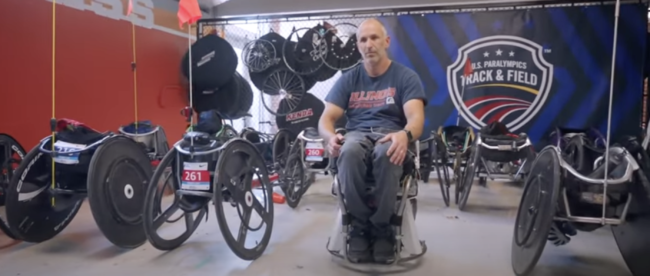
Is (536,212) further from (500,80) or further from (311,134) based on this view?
(500,80)

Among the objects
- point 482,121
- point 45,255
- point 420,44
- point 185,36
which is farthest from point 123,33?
point 482,121

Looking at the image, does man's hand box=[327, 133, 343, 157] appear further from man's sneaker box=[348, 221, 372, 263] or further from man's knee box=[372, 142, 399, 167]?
man's sneaker box=[348, 221, 372, 263]

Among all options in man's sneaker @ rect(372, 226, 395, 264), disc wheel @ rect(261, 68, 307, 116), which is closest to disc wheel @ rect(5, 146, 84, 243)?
man's sneaker @ rect(372, 226, 395, 264)

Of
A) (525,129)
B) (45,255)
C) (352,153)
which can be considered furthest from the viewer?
(525,129)

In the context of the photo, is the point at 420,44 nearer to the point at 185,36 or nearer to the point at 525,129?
the point at 525,129

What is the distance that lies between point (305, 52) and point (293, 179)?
2281 mm

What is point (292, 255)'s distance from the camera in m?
2.50

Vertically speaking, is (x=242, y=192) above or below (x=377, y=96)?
below

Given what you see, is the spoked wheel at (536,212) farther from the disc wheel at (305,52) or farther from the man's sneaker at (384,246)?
the disc wheel at (305,52)

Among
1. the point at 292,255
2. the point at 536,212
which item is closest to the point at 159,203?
the point at 292,255

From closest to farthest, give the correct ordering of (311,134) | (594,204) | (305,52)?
(594,204), (311,134), (305,52)

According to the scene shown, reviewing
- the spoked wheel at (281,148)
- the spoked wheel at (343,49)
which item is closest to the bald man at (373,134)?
the spoked wheel at (281,148)

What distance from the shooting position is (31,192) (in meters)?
2.55

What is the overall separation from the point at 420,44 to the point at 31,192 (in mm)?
4491
